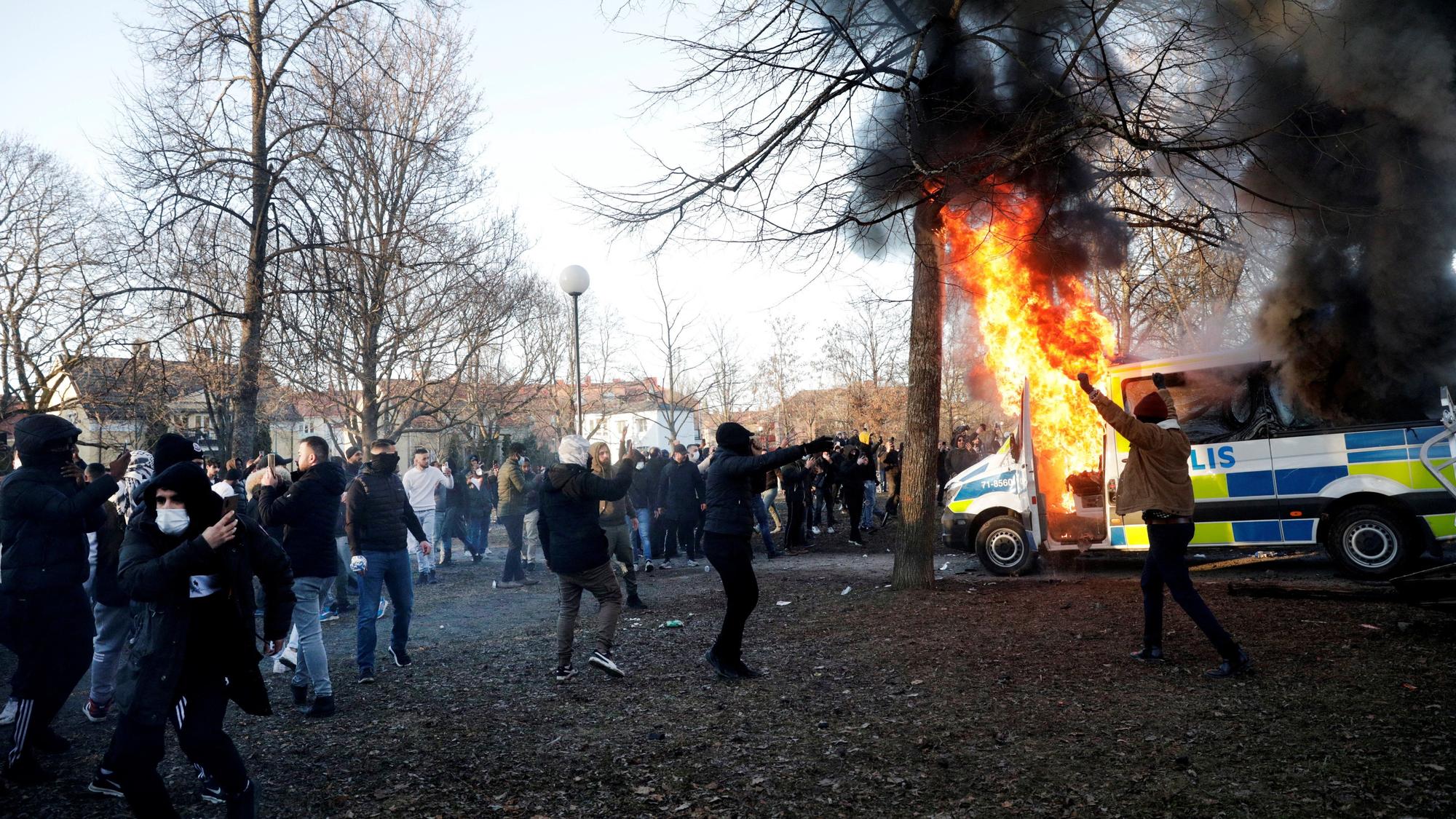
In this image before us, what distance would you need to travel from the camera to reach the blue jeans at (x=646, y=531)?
14.6 m

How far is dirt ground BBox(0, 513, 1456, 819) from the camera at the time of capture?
401 cm

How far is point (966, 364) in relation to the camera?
12766 millimetres

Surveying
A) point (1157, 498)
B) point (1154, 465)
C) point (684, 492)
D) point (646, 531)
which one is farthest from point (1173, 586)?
point (646, 531)

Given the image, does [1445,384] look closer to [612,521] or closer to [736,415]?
[612,521]

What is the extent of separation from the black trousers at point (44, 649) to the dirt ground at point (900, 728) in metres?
0.43

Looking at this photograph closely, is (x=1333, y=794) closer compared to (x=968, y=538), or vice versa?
(x=1333, y=794)

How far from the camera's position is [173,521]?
3725 mm

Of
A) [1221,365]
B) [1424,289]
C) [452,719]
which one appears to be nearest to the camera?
[452,719]

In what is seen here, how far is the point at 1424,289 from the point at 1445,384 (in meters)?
0.99

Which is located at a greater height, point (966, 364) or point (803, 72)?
point (803, 72)

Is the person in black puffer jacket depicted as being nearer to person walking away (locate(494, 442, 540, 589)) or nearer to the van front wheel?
the van front wheel

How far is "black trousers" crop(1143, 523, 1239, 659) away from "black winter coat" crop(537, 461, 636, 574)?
3.78 m

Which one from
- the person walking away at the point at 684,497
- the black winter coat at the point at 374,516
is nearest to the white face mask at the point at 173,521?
the black winter coat at the point at 374,516

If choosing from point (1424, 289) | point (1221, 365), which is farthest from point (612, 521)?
point (1424, 289)
